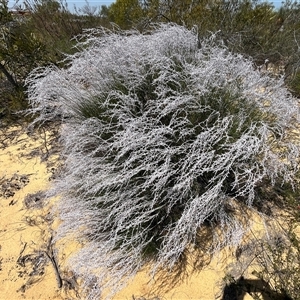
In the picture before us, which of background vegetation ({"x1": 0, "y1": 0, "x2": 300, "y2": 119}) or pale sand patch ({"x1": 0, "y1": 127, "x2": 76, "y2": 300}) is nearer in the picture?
pale sand patch ({"x1": 0, "y1": 127, "x2": 76, "y2": 300})

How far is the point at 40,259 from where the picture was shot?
6.39 ft

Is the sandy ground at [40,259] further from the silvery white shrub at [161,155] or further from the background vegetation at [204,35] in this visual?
the background vegetation at [204,35]

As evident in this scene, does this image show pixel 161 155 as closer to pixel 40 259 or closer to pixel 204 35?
pixel 40 259

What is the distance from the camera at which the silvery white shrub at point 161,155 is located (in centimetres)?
168

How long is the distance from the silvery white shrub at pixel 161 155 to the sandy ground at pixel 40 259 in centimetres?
13

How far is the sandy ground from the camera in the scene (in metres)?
1.64

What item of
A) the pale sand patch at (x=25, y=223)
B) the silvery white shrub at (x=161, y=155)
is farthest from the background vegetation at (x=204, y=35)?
the silvery white shrub at (x=161, y=155)

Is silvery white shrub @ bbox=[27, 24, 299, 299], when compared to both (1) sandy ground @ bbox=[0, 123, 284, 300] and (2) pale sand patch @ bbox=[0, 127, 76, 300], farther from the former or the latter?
(2) pale sand patch @ bbox=[0, 127, 76, 300]

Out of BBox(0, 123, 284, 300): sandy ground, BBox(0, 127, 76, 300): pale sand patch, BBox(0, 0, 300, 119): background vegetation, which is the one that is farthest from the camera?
BBox(0, 0, 300, 119): background vegetation

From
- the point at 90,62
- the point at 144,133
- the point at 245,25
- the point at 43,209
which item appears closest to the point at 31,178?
the point at 43,209

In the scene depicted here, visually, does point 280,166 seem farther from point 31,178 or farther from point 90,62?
point 31,178

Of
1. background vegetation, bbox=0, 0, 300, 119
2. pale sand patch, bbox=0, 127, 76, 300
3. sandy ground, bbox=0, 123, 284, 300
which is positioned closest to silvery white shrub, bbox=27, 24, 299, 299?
sandy ground, bbox=0, 123, 284, 300

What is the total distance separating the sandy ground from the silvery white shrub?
0.13m

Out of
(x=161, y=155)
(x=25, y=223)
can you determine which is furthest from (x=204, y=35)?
(x=25, y=223)
